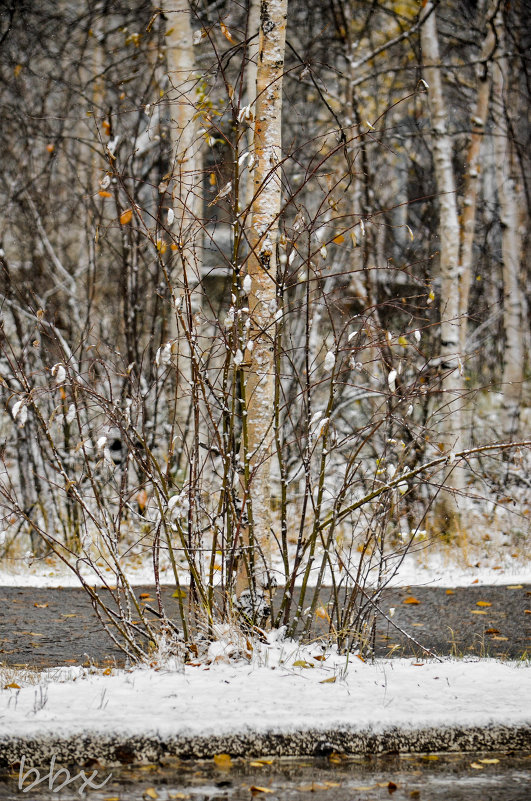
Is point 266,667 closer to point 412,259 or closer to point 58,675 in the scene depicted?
point 58,675

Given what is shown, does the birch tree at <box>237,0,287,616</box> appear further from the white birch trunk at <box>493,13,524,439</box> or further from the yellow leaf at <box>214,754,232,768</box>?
the white birch trunk at <box>493,13,524,439</box>

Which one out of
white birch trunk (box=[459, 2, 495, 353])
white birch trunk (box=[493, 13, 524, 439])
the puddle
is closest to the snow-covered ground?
the puddle

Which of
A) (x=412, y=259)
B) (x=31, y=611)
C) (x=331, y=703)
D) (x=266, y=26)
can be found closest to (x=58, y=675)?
(x=331, y=703)

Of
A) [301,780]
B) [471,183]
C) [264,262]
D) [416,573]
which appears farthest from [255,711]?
[471,183]

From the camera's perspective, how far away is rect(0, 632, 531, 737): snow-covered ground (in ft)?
11.2

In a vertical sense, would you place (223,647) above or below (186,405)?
below

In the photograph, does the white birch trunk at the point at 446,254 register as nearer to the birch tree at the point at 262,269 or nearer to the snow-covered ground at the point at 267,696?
the birch tree at the point at 262,269

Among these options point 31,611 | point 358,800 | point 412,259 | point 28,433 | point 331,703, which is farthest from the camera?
point 412,259

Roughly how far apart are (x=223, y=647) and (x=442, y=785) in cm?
129

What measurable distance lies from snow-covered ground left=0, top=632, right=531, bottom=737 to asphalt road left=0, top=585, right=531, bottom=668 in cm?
47

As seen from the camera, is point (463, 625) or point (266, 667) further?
point (463, 625)

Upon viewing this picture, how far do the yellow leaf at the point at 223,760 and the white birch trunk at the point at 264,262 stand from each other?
111 centimetres

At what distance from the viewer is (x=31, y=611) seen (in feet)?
19.8

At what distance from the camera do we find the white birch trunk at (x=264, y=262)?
14.6ft
